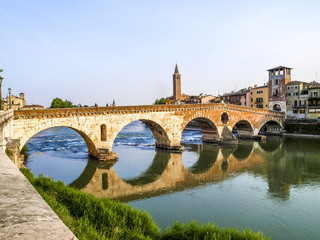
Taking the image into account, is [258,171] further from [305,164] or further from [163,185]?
[163,185]

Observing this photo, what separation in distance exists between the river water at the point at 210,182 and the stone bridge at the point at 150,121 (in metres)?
2.05

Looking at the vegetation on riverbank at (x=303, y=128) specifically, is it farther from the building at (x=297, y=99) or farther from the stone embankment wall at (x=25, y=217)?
the stone embankment wall at (x=25, y=217)

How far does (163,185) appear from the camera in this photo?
15969mm

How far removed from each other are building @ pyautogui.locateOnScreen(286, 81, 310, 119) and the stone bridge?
16.2 feet

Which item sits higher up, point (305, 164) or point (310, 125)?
point (310, 125)

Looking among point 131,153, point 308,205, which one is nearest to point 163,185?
point 308,205

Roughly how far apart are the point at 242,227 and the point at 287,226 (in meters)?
1.95

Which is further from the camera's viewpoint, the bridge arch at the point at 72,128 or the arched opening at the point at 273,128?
the arched opening at the point at 273,128

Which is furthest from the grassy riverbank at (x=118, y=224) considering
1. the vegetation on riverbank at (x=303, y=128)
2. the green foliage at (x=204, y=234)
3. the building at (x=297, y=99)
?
the building at (x=297, y=99)

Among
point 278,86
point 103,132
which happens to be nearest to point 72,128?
point 103,132

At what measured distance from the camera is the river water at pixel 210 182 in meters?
10.9

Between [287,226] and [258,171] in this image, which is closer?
[287,226]

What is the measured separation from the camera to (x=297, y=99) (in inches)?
1692

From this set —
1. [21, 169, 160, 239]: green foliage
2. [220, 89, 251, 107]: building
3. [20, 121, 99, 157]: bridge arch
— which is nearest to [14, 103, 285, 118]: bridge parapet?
[20, 121, 99, 157]: bridge arch
